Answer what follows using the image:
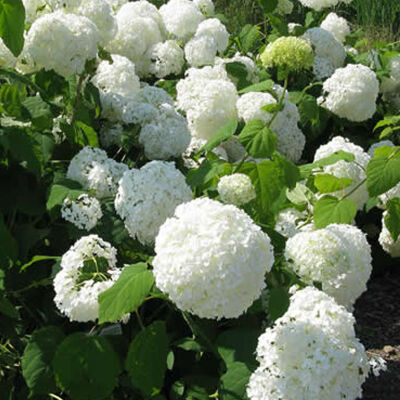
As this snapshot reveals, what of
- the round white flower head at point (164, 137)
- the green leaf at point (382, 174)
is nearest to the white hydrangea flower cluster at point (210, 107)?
the round white flower head at point (164, 137)

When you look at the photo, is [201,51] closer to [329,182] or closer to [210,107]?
[210,107]

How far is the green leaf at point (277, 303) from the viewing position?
178 centimetres

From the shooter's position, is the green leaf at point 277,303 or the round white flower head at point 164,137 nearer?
the green leaf at point 277,303

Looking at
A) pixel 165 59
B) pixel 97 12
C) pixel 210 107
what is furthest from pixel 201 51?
pixel 97 12

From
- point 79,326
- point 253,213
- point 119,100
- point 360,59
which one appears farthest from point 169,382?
point 360,59

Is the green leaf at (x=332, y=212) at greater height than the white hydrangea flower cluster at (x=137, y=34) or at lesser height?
greater

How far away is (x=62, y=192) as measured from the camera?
7.22 ft

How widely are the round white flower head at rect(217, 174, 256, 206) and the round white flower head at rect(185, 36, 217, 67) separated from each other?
179 centimetres

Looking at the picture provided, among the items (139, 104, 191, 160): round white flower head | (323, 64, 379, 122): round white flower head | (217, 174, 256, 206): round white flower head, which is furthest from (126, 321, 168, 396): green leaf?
(323, 64, 379, 122): round white flower head

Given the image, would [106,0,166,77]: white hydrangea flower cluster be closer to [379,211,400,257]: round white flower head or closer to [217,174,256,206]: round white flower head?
[379,211,400,257]: round white flower head

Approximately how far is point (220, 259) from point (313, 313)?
0.28 m

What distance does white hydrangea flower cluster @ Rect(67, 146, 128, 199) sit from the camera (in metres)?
2.32

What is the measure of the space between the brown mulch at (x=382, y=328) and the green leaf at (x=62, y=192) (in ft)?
4.84

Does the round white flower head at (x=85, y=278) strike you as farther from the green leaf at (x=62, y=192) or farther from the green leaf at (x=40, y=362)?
the green leaf at (x=62, y=192)
